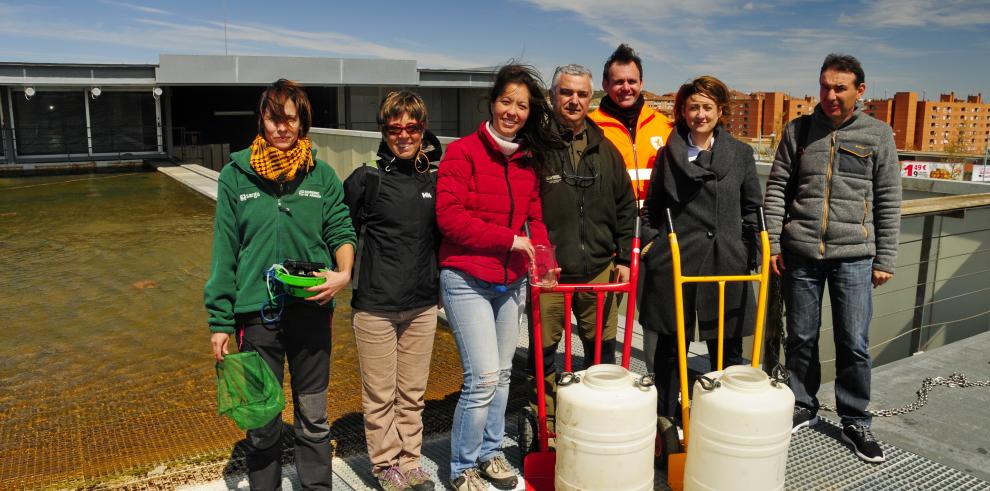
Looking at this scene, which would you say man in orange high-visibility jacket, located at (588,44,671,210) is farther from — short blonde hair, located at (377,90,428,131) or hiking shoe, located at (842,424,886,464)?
hiking shoe, located at (842,424,886,464)

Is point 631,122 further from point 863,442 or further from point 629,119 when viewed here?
point 863,442

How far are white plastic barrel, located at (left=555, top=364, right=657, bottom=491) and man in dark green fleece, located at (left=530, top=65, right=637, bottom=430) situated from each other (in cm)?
71

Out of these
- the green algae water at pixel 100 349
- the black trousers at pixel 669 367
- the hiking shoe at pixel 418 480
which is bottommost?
the green algae water at pixel 100 349

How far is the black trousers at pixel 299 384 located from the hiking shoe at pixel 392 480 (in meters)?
0.23

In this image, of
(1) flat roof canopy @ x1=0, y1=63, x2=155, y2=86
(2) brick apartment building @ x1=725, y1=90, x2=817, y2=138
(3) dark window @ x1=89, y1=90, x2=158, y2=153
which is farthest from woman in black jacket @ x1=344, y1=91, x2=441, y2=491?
(2) brick apartment building @ x1=725, y1=90, x2=817, y2=138

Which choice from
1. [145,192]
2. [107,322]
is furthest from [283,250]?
[145,192]

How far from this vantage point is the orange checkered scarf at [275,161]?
2.71 meters

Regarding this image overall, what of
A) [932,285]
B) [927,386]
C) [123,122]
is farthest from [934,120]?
[927,386]

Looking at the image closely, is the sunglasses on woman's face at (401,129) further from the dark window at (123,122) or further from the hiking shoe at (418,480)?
the dark window at (123,122)

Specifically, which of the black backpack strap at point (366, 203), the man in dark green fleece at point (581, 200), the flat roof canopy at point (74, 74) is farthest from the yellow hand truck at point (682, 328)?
the flat roof canopy at point (74, 74)

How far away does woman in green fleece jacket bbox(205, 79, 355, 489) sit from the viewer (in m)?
2.71

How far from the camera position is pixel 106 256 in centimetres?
869

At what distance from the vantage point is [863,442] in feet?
11.3

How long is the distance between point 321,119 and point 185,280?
19960mm
